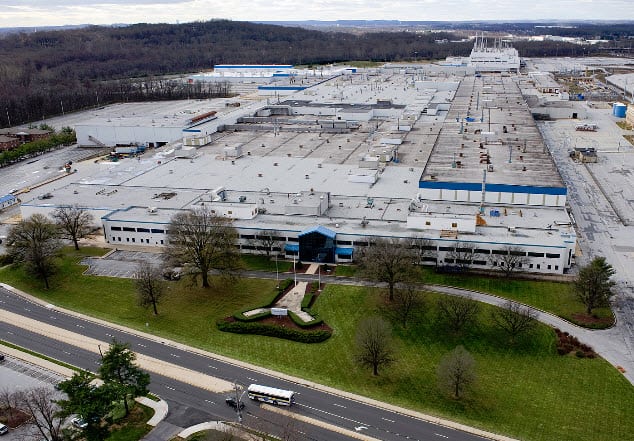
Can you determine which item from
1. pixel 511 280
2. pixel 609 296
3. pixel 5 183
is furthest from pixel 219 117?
pixel 609 296

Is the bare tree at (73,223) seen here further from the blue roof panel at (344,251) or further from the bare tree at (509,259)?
the bare tree at (509,259)

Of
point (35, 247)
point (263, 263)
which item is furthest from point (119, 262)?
point (263, 263)

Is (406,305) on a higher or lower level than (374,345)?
lower

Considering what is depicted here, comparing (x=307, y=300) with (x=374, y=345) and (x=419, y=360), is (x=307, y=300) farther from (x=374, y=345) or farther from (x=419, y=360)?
(x=419, y=360)

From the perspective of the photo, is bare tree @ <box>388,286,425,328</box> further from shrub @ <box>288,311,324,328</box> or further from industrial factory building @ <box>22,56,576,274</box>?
industrial factory building @ <box>22,56,576,274</box>

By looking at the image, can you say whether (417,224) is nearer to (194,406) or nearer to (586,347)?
(586,347)

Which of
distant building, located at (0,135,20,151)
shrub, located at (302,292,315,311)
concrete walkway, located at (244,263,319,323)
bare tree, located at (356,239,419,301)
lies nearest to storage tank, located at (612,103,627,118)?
bare tree, located at (356,239,419,301)
